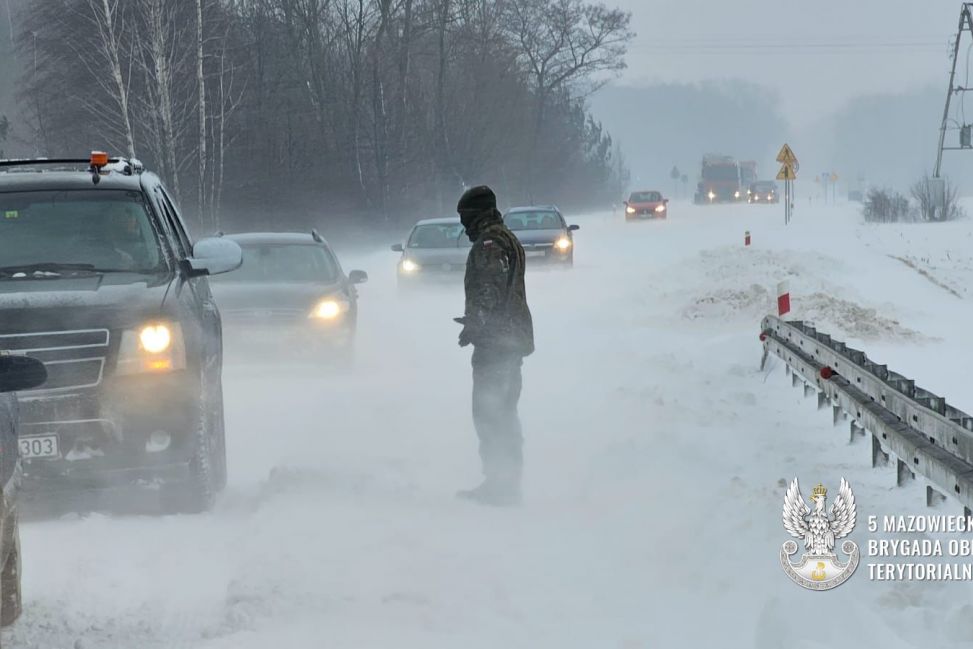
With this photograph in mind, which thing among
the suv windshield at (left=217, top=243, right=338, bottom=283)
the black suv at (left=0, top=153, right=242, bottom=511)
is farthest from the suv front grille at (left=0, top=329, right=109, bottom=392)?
the suv windshield at (left=217, top=243, right=338, bottom=283)

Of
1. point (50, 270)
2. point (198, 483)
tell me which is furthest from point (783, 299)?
point (50, 270)

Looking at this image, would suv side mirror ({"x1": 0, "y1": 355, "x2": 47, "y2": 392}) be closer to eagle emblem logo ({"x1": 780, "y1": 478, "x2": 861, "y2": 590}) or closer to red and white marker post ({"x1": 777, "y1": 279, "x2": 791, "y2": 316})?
eagle emblem logo ({"x1": 780, "y1": 478, "x2": 861, "y2": 590})

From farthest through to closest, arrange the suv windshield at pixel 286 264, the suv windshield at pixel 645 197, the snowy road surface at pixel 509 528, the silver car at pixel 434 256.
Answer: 1. the suv windshield at pixel 645 197
2. the silver car at pixel 434 256
3. the suv windshield at pixel 286 264
4. the snowy road surface at pixel 509 528

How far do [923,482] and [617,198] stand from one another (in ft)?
375

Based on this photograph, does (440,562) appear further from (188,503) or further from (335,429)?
(335,429)

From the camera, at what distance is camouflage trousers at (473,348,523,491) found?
8.03 metres

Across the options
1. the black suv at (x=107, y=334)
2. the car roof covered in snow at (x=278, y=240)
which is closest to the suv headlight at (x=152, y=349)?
the black suv at (x=107, y=334)

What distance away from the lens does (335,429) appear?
1048 cm

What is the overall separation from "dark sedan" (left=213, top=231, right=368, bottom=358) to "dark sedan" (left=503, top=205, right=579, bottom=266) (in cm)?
1327

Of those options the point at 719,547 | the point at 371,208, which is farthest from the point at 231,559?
the point at 371,208

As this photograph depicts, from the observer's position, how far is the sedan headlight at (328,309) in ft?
44.5

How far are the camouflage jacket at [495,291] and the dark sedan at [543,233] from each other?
19379 millimetres

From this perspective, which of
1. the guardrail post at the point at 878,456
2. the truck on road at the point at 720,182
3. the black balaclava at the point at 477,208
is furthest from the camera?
the truck on road at the point at 720,182

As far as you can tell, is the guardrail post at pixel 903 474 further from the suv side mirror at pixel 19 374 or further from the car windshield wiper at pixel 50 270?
the suv side mirror at pixel 19 374
